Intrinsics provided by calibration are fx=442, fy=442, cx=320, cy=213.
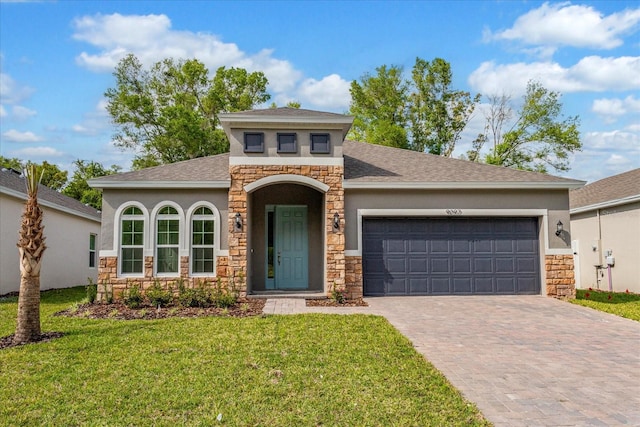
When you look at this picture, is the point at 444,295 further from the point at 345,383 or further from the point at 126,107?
the point at 126,107

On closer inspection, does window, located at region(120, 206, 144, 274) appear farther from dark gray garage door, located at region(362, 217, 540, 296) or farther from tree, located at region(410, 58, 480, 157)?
tree, located at region(410, 58, 480, 157)

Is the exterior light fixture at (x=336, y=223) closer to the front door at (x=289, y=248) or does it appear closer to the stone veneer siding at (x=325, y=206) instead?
the stone veneer siding at (x=325, y=206)

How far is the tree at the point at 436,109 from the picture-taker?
27344mm

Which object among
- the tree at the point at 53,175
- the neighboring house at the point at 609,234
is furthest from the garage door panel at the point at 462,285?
the tree at the point at 53,175

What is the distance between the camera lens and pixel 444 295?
1190cm

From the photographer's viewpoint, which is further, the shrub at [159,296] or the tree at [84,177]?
the tree at [84,177]

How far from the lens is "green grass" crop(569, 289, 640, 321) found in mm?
9688

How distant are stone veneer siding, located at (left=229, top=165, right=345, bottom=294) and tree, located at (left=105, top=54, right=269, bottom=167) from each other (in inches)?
540

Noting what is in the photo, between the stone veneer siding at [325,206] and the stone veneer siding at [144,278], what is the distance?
33 centimetres

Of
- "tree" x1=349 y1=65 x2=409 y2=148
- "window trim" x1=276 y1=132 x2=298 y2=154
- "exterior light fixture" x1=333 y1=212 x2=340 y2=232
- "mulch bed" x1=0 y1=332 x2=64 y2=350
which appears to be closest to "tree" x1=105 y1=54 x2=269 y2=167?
"tree" x1=349 y1=65 x2=409 y2=148

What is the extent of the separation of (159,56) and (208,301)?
2199 cm

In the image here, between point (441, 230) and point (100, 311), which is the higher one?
point (441, 230)

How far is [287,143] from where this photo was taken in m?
11.8

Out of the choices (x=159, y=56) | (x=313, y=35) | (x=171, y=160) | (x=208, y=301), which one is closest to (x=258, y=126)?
(x=313, y=35)
